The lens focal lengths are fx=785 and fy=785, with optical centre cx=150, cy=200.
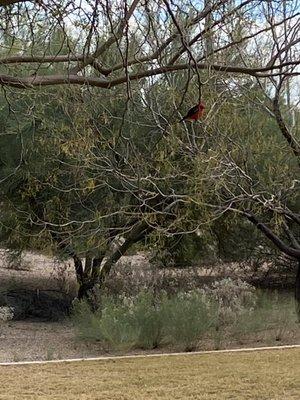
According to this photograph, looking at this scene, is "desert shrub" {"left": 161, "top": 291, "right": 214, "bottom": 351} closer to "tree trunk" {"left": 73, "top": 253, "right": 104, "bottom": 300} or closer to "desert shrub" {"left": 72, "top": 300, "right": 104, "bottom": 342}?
"desert shrub" {"left": 72, "top": 300, "right": 104, "bottom": 342}

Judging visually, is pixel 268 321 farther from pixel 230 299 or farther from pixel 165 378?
pixel 165 378

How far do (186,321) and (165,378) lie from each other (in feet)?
7.73

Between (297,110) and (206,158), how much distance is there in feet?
11.2

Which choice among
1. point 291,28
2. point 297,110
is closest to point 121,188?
point 297,110

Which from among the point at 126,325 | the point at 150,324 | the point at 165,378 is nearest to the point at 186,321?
the point at 150,324

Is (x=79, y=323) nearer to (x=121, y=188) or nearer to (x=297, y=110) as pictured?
(x=121, y=188)

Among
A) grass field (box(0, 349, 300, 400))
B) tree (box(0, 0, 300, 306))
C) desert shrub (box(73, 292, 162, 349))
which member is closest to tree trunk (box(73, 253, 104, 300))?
tree (box(0, 0, 300, 306))

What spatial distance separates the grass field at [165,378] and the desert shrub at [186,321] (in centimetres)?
75

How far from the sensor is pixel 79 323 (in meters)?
10.7

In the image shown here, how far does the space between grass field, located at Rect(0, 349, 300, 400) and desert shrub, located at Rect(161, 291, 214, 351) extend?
0.75 meters

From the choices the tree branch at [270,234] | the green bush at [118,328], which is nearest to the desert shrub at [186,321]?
the green bush at [118,328]

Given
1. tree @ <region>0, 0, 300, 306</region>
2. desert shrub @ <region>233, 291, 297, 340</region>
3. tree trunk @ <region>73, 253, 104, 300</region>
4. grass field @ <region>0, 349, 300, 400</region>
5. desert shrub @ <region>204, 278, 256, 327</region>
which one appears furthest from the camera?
tree trunk @ <region>73, 253, 104, 300</region>

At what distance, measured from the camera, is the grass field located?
6.29m

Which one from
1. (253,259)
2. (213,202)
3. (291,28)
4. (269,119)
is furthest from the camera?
(253,259)
